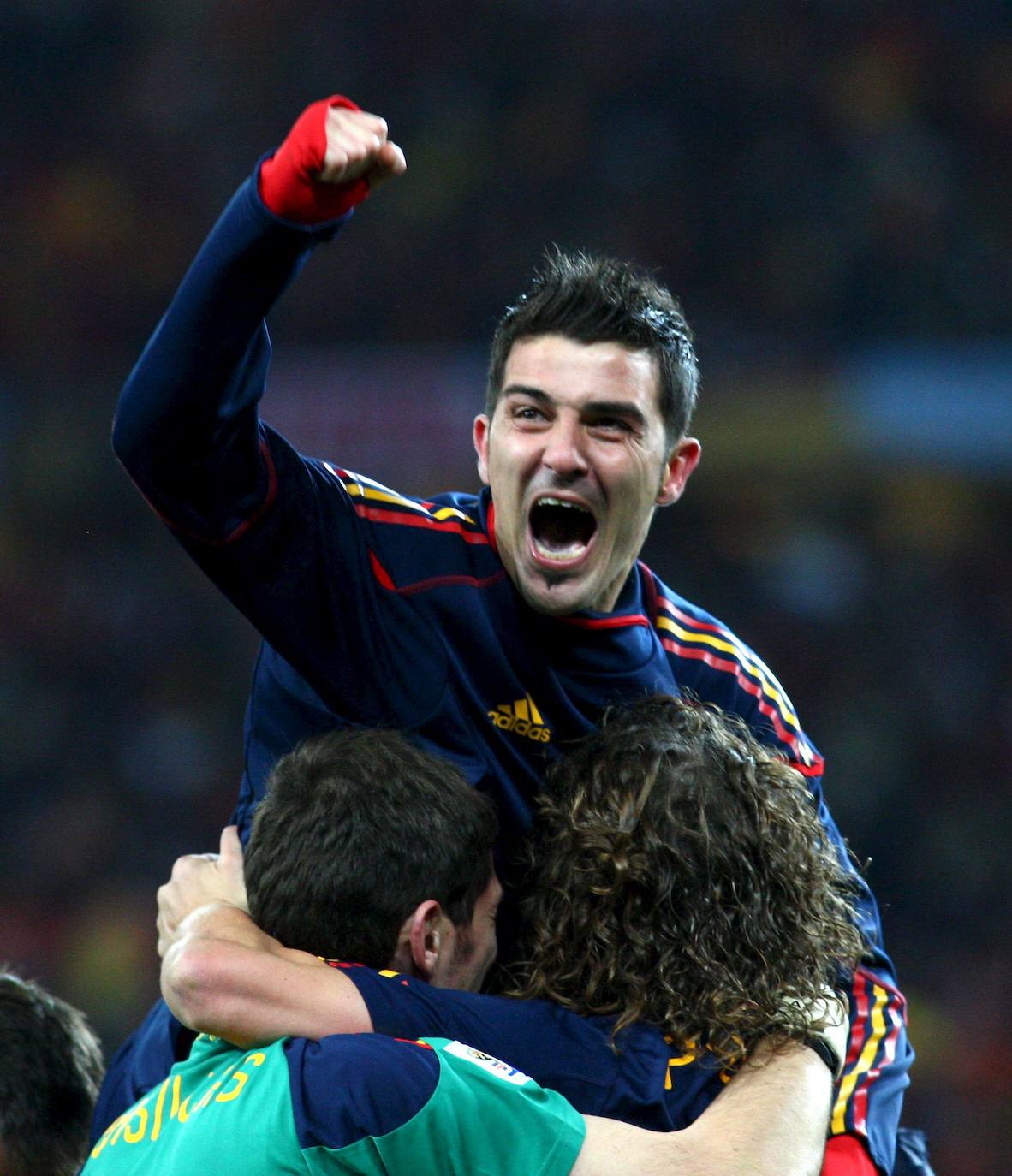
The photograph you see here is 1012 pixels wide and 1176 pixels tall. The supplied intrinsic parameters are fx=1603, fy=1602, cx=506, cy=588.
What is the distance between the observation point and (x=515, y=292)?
7887mm

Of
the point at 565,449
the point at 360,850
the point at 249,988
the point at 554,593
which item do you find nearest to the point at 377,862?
the point at 360,850

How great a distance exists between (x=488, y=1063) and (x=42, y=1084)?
0.87 metres

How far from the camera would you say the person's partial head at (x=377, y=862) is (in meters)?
1.81

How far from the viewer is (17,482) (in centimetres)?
762

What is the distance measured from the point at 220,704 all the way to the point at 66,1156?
496 centimetres

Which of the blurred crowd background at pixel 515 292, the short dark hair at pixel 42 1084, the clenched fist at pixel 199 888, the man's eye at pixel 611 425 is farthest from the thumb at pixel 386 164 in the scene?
the blurred crowd background at pixel 515 292

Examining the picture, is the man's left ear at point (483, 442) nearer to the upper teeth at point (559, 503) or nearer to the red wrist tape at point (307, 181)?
the upper teeth at point (559, 503)

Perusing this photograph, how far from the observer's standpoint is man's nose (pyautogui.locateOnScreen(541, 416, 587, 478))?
225 centimetres

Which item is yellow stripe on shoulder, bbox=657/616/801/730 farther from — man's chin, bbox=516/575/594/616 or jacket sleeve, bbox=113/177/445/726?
jacket sleeve, bbox=113/177/445/726

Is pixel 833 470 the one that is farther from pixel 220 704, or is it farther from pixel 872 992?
pixel 872 992

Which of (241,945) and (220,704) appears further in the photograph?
(220,704)

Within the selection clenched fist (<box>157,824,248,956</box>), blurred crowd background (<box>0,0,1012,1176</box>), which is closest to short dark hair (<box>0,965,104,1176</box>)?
clenched fist (<box>157,824,248,956</box>)

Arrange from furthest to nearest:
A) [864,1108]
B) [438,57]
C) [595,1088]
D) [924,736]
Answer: [438,57] < [924,736] < [864,1108] < [595,1088]

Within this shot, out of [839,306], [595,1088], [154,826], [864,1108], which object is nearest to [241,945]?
[595,1088]
